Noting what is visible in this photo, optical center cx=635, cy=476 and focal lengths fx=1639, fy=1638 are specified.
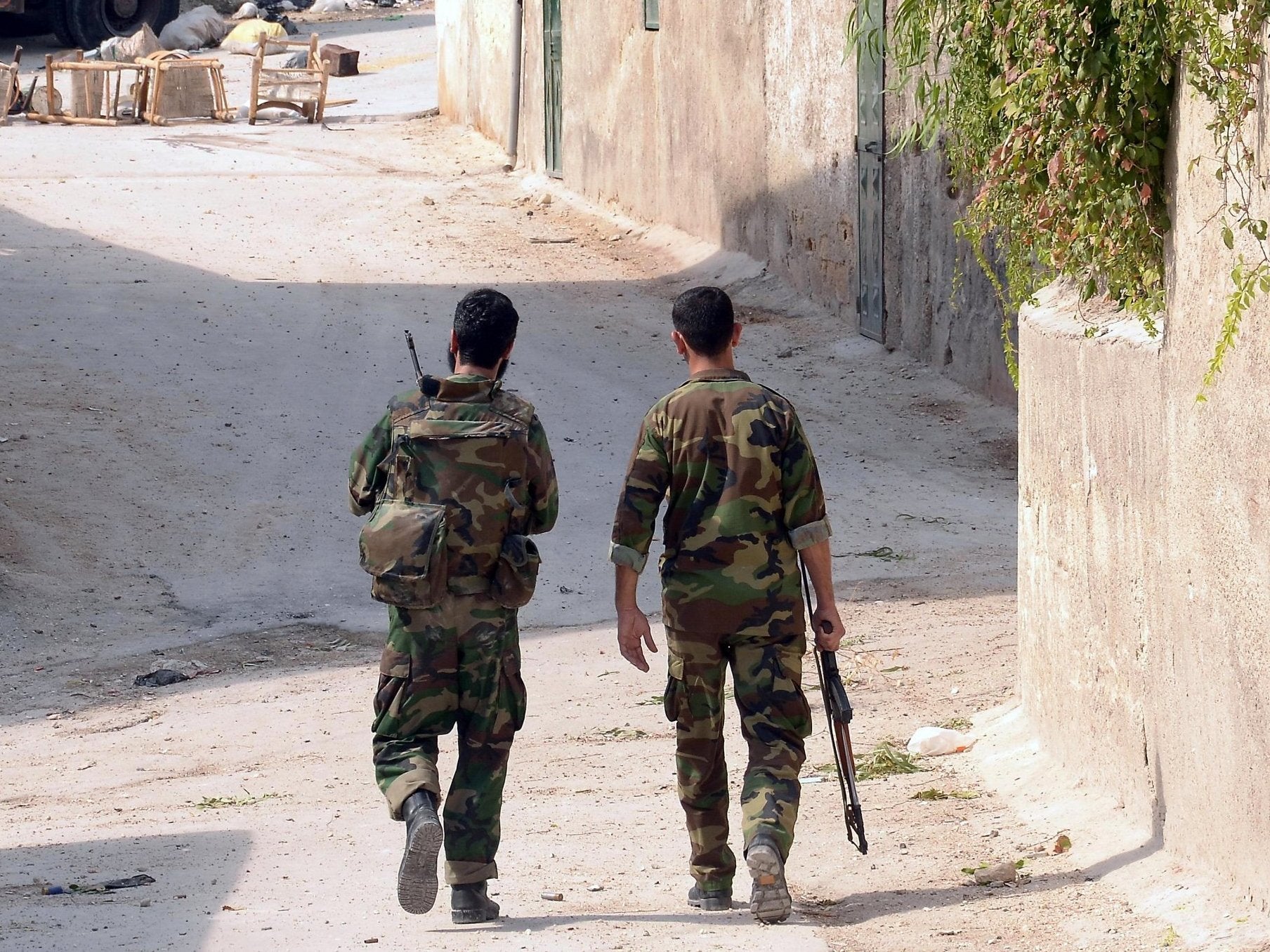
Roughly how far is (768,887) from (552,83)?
16.1m

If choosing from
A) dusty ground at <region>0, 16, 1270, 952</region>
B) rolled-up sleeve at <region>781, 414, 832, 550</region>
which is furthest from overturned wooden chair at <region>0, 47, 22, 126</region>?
rolled-up sleeve at <region>781, 414, 832, 550</region>

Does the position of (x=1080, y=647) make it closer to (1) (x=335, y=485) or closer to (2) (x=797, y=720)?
(2) (x=797, y=720)

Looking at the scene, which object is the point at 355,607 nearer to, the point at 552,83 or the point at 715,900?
the point at 715,900

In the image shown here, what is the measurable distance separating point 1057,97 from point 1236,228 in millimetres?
865

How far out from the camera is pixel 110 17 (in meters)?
27.6

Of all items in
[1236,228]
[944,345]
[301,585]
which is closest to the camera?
[1236,228]

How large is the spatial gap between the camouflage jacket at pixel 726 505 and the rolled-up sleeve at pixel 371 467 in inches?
24.1

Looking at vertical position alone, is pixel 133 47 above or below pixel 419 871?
above

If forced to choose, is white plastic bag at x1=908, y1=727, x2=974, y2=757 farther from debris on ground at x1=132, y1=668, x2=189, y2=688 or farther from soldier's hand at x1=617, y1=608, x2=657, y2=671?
debris on ground at x1=132, y1=668, x2=189, y2=688

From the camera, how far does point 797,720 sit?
4016 millimetres

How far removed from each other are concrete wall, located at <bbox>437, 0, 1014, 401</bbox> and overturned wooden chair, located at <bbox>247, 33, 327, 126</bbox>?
4.53 meters

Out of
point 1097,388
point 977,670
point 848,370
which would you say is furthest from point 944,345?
point 1097,388

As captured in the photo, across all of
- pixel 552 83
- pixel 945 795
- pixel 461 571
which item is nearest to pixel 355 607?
pixel 945 795

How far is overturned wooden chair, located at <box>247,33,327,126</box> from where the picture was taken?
2217 cm
